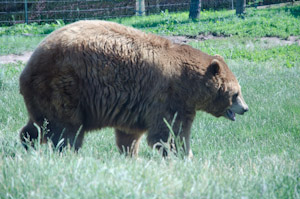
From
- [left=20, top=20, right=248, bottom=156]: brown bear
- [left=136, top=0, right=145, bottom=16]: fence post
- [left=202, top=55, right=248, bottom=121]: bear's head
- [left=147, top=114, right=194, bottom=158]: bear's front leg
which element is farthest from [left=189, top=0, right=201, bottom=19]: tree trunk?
[left=147, top=114, right=194, bottom=158]: bear's front leg

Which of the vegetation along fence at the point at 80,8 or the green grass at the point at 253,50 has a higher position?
the vegetation along fence at the point at 80,8

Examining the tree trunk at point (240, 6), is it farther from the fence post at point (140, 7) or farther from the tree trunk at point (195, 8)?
the fence post at point (140, 7)

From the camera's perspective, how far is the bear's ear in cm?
570

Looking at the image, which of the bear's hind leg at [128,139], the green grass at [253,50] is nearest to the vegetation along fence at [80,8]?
the green grass at [253,50]

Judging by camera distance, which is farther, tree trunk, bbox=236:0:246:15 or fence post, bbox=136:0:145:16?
fence post, bbox=136:0:145:16

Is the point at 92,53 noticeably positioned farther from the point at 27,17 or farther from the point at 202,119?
the point at 27,17

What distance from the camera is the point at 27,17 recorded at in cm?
2108

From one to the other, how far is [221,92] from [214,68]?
14.8 inches

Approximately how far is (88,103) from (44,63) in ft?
2.43

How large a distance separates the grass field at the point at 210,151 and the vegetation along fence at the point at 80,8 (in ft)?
14.7

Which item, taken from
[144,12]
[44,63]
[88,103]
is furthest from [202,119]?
[144,12]

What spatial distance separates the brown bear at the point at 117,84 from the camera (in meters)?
5.07

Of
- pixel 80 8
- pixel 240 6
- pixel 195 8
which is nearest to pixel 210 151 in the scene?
pixel 195 8

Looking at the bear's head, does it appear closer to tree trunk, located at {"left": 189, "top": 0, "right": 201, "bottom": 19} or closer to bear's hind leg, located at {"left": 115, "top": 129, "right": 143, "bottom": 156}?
→ bear's hind leg, located at {"left": 115, "top": 129, "right": 143, "bottom": 156}
